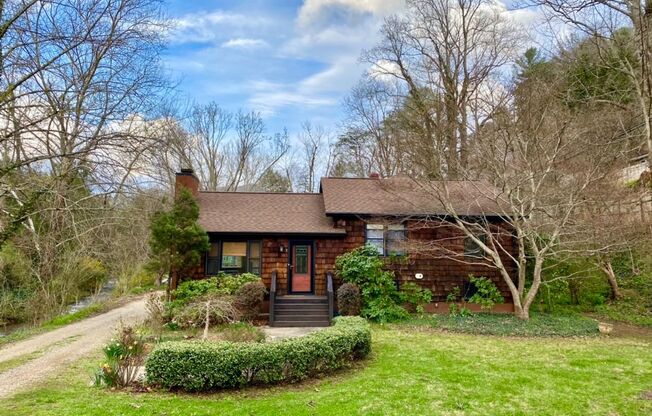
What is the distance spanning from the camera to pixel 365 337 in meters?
8.00

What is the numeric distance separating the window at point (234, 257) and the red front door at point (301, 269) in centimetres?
122

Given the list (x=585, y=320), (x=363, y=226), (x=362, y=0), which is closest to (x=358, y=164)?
(x=362, y=0)

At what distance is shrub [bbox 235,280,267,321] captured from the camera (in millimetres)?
11797

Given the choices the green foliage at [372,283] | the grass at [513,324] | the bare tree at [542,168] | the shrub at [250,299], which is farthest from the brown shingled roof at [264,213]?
the grass at [513,324]

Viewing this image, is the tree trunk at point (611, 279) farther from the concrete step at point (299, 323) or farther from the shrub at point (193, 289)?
the shrub at point (193, 289)

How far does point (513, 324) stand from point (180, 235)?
1004cm

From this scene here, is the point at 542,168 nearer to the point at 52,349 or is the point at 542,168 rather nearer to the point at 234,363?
the point at 234,363

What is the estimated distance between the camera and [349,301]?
39.8ft

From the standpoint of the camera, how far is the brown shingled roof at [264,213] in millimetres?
13758

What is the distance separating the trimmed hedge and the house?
604 centimetres

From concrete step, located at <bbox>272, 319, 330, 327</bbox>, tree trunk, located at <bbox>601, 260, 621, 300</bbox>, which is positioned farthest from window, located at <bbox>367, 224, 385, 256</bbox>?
tree trunk, located at <bbox>601, 260, 621, 300</bbox>

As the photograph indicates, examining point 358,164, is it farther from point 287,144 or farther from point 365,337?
point 365,337

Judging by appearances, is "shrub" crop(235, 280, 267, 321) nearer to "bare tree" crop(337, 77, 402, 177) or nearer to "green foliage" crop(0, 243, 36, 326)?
"green foliage" crop(0, 243, 36, 326)

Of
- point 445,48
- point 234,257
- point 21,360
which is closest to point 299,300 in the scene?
point 234,257
